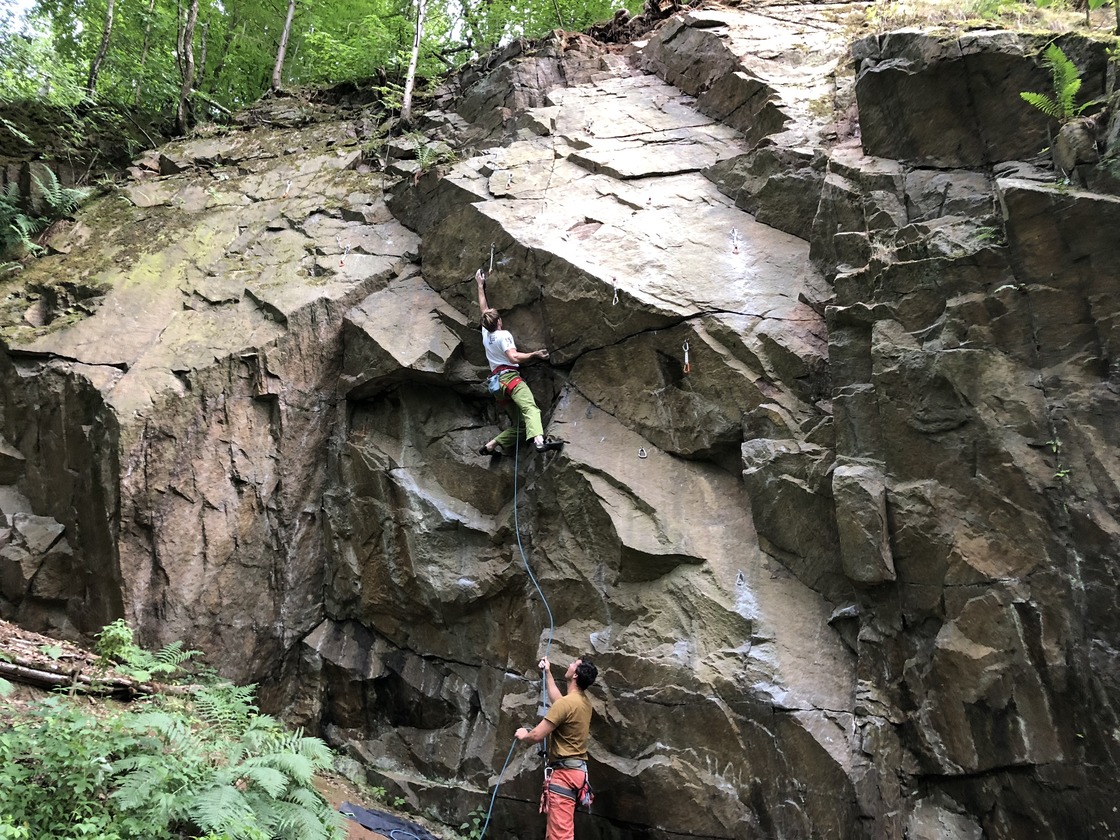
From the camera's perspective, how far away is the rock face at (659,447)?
5695 millimetres

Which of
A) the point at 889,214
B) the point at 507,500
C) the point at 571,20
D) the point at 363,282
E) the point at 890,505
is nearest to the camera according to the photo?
the point at 890,505

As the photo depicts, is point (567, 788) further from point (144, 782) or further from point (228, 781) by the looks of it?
point (144, 782)

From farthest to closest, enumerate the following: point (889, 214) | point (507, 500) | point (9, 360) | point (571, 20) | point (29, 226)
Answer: point (571, 20) → point (29, 226) → point (9, 360) → point (507, 500) → point (889, 214)

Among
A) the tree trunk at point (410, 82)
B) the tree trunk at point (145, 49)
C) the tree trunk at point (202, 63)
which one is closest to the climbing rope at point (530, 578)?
the tree trunk at point (410, 82)

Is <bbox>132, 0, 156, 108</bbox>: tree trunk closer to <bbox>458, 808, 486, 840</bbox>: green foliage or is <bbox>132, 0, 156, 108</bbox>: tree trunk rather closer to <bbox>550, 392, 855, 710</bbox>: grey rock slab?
<bbox>550, 392, 855, 710</bbox>: grey rock slab

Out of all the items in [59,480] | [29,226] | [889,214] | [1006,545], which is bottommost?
[1006,545]

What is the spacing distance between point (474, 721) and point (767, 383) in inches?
195

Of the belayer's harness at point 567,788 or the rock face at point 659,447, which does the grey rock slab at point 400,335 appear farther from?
the belayer's harness at point 567,788

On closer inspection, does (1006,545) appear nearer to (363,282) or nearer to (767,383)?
(767,383)

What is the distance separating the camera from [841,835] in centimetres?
570

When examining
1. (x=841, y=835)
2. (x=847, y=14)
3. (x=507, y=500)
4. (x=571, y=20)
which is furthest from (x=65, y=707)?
(x=571, y=20)

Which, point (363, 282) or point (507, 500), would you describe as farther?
point (363, 282)

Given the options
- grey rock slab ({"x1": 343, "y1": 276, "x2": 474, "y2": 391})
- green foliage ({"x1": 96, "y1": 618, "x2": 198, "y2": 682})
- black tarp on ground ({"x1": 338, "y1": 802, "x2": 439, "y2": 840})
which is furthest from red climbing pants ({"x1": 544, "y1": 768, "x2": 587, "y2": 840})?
grey rock slab ({"x1": 343, "y1": 276, "x2": 474, "y2": 391})

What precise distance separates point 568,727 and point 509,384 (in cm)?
380
